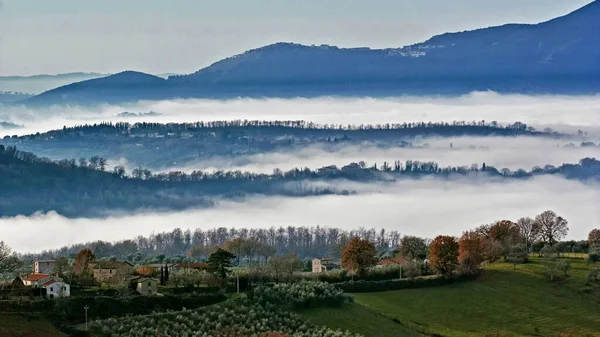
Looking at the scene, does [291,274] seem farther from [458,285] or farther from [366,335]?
[366,335]

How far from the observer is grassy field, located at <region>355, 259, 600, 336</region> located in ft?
290

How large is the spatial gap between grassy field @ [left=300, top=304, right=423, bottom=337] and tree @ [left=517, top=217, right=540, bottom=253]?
4382cm

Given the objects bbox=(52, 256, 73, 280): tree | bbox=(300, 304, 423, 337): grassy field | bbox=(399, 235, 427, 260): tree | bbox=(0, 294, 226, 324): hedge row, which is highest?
bbox=(399, 235, 427, 260): tree

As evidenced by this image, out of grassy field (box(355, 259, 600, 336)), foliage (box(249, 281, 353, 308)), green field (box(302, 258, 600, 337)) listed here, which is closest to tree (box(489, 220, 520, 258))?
green field (box(302, 258, 600, 337))

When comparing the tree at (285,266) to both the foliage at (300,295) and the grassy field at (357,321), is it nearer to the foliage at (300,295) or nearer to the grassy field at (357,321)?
the foliage at (300,295)

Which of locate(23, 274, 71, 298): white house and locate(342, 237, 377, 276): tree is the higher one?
locate(342, 237, 377, 276): tree

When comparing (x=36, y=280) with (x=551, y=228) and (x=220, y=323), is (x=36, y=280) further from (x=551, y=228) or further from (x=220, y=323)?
(x=551, y=228)

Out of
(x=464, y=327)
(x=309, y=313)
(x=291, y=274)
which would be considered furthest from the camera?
(x=291, y=274)

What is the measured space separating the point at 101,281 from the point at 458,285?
2934 cm

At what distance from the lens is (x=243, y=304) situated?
80438mm

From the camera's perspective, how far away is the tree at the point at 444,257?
10475cm

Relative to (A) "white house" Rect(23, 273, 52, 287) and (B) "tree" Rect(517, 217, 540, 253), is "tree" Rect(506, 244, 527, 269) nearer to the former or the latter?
(B) "tree" Rect(517, 217, 540, 253)

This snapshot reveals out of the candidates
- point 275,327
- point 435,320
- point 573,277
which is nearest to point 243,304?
point 275,327

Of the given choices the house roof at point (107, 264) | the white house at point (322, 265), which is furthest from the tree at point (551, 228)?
the house roof at point (107, 264)
